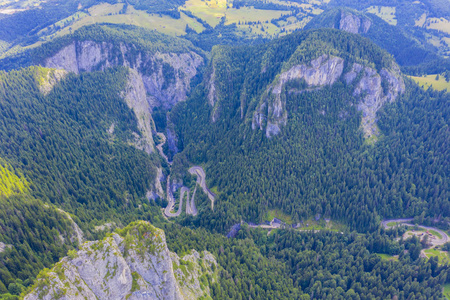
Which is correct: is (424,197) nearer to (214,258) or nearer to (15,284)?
(214,258)

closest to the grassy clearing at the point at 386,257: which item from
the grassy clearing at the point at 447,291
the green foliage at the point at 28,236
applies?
the grassy clearing at the point at 447,291

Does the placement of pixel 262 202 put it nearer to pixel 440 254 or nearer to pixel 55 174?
pixel 440 254

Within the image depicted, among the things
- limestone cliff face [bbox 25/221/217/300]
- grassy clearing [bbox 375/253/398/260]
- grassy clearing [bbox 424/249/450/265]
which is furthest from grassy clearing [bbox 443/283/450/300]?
limestone cliff face [bbox 25/221/217/300]

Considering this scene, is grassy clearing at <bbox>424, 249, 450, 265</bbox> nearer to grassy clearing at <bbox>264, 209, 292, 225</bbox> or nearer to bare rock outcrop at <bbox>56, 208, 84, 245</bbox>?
grassy clearing at <bbox>264, 209, 292, 225</bbox>

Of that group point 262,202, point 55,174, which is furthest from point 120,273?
point 262,202

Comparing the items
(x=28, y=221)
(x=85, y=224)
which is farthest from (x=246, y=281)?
(x=28, y=221)

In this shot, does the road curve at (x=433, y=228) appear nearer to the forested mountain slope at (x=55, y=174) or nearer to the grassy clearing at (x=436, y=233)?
the grassy clearing at (x=436, y=233)
